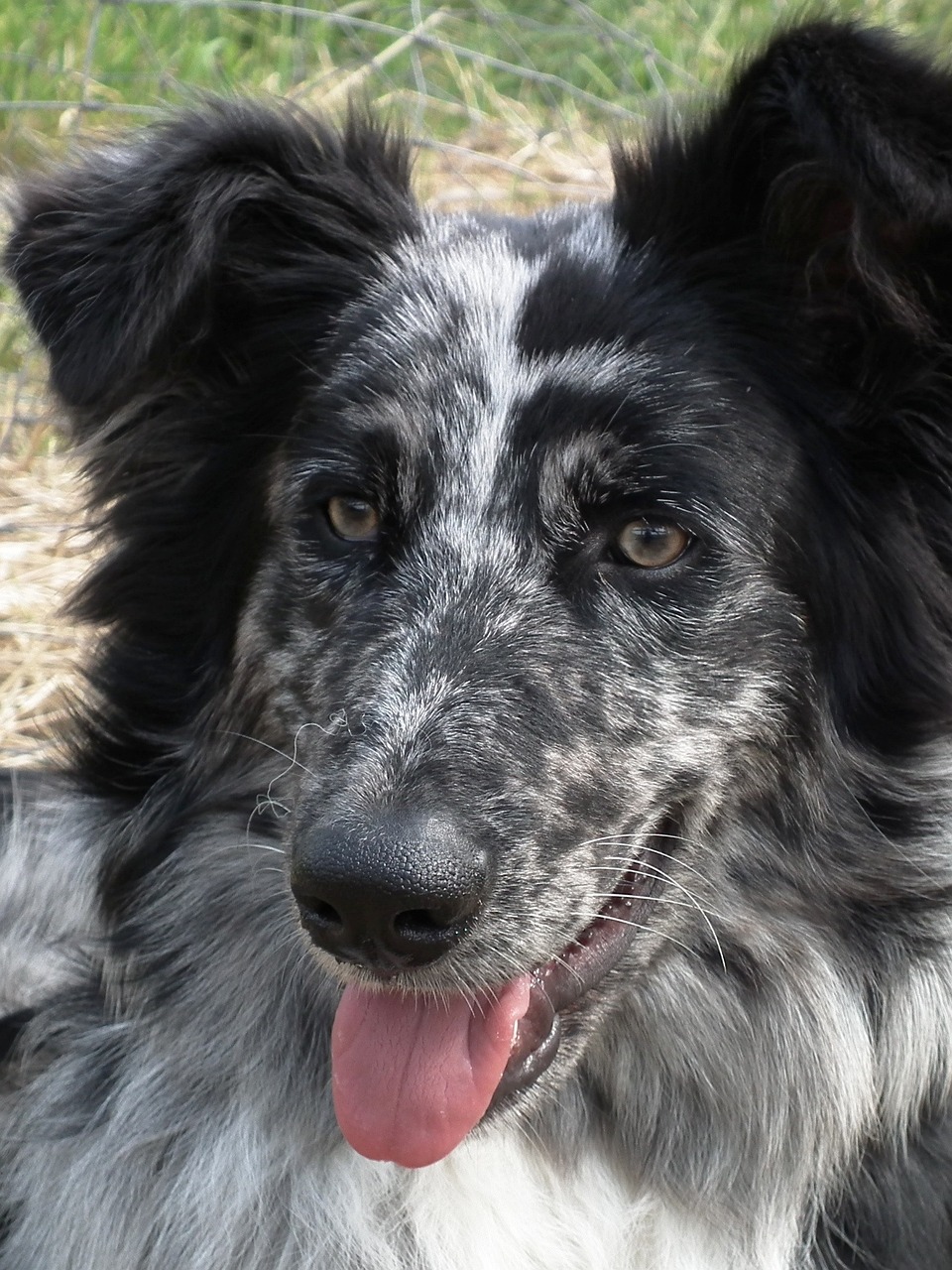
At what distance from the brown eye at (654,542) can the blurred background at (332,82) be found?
8.66 ft

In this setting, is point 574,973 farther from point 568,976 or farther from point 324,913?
point 324,913

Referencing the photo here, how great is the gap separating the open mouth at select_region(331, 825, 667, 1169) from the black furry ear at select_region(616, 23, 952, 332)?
1.17 metres

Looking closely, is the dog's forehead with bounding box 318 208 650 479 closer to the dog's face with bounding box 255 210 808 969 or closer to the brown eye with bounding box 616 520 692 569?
the dog's face with bounding box 255 210 808 969

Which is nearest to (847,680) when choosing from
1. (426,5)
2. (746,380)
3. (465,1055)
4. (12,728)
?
(746,380)

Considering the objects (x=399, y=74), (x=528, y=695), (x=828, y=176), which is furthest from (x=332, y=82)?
(x=528, y=695)

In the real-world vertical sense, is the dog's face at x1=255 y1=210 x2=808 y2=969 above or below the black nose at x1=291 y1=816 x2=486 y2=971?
above

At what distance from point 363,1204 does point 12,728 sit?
2419 mm

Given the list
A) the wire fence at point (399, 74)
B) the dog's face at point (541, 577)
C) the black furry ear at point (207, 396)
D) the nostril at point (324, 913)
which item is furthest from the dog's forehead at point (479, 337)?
the wire fence at point (399, 74)

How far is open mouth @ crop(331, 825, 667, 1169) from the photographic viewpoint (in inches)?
100

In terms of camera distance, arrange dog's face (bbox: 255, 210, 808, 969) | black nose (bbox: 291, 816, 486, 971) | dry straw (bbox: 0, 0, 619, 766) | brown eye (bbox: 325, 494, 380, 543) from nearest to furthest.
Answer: black nose (bbox: 291, 816, 486, 971) < dog's face (bbox: 255, 210, 808, 969) < brown eye (bbox: 325, 494, 380, 543) < dry straw (bbox: 0, 0, 619, 766)

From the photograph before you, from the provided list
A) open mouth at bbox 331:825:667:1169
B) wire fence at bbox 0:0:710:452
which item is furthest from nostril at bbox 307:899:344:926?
wire fence at bbox 0:0:710:452

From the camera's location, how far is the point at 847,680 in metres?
2.86

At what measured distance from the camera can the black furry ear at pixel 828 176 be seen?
2.36 meters

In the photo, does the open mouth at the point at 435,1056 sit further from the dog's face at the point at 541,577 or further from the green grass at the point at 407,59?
the green grass at the point at 407,59
